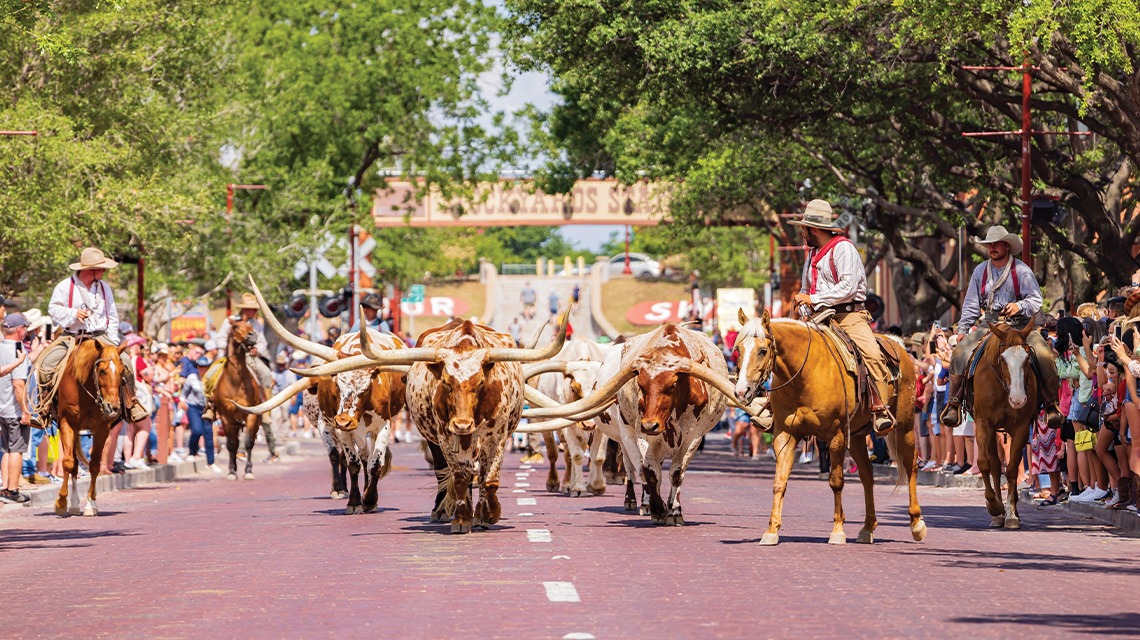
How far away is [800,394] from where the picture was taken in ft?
52.5

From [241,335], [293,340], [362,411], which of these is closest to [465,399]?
[293,340]

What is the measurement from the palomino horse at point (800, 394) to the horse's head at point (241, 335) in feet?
41.9

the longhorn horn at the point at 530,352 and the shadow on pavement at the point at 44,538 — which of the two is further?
the shadow on pavement at the point at 44,538

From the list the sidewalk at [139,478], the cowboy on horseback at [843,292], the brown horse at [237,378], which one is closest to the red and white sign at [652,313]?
the sidewalk at [139,478]

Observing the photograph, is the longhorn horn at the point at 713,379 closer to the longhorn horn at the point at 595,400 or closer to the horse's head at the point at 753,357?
the longhorn horn at the point at 595,400

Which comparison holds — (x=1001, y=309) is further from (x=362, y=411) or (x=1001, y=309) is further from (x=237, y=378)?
(x=237, y=378)

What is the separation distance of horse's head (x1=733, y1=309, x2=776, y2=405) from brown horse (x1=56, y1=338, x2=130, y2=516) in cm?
782

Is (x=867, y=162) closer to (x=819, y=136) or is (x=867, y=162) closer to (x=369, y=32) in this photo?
(x=819, y=136)

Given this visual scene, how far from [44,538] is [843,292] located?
740 centimetres

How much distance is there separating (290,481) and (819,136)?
15.0 metres

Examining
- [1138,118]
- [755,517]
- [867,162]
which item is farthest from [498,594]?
[867,162]

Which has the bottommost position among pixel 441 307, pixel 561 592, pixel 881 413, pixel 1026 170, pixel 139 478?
pixel 561 592

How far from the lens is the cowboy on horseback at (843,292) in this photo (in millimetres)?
16578

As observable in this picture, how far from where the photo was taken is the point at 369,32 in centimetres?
5750
